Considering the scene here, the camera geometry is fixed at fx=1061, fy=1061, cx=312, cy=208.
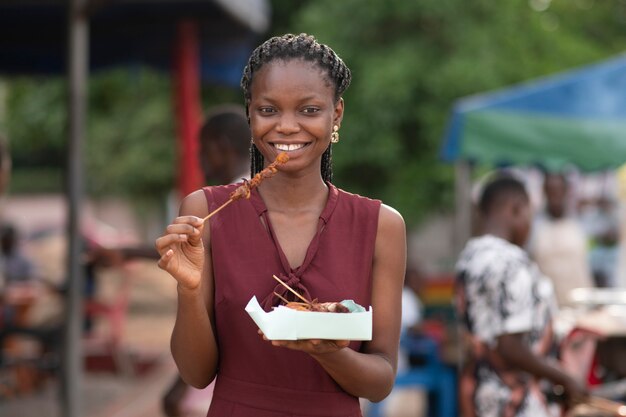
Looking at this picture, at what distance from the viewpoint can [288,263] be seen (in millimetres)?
2359

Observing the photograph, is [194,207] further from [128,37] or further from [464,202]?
[128,37]

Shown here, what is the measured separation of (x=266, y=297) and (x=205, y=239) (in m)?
0.20

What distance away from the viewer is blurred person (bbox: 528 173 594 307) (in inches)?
341

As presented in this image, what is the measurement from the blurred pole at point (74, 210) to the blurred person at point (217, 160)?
2297 millimetres

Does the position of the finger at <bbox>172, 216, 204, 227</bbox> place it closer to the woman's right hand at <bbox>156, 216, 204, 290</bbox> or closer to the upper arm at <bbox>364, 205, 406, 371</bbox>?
the woman's right hand at <bbox>156, 216, 204, 290</bbox>

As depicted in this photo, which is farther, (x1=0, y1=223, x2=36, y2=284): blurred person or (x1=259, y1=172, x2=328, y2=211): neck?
(x1=0, y1=223, x2=36, y2=284): blurred person

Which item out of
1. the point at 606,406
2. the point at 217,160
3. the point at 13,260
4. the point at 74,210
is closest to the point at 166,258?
the point at 217,160

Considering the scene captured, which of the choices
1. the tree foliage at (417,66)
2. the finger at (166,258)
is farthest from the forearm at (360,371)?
the tree foliage at (417,66)

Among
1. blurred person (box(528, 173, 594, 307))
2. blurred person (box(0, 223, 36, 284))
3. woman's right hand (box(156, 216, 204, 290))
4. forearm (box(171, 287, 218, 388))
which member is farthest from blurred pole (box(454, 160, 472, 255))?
woman's right hand (box(156, 216, 204, 290))

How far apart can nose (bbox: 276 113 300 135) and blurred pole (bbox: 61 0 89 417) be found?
426 cm

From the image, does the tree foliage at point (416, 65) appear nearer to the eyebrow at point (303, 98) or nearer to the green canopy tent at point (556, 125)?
the green canopy tent at point (556, 125)

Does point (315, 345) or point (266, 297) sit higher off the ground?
point (266, 297)

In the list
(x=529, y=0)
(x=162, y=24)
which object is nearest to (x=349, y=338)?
(x=162, y=24)

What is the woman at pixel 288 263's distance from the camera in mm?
2328
